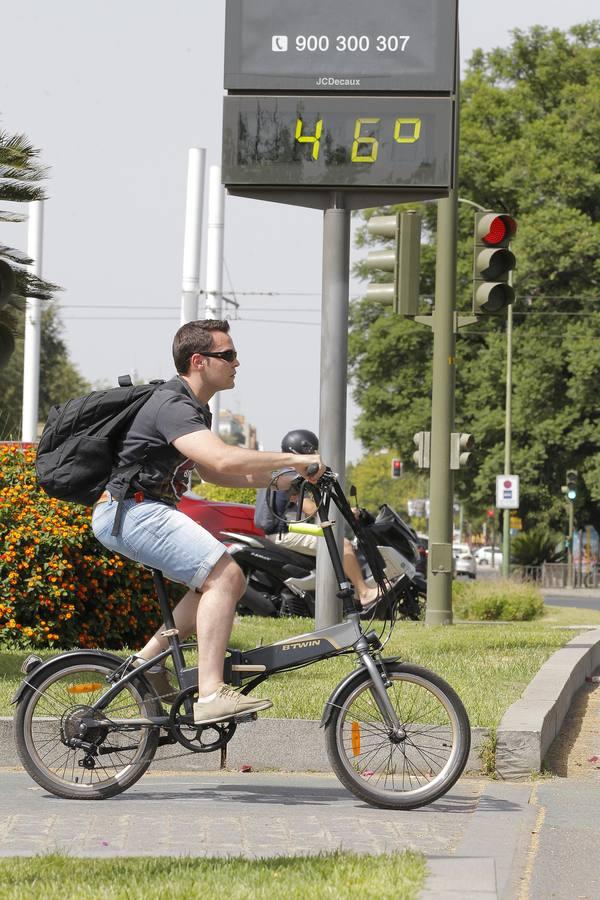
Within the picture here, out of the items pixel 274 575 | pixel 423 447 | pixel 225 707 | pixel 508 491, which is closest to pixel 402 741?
pixel 225 707

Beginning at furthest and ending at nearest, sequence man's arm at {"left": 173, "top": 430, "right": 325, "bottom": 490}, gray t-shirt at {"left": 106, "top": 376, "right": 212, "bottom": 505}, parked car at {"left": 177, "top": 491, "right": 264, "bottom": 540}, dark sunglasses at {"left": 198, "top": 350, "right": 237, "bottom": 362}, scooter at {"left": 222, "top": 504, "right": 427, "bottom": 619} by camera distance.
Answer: parked car at {"left": 177, "top": 491, "right": 264, "bottom": 540}, scooter at {"left": 222, "top": 504, "right": 427, "bottom": 619}, dark sunglasses at {"left": 198, "top": 350, "right": 237, "bottom": 362}, gray t-shirt at {"left": 106, "top": 376, "right": 212, "bottom": 505}, man's arm at {"left": 173, "top": 430, "right": 325, "bottom": 490}

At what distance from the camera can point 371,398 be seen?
44.4 m

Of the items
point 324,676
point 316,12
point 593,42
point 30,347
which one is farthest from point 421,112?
point 593,42

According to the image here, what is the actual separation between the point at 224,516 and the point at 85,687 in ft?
28.9

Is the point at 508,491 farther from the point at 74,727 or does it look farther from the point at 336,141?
the point at 74,727

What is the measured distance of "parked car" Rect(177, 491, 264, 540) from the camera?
1474 centimetres

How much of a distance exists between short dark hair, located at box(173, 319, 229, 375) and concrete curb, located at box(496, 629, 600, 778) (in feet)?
6.87

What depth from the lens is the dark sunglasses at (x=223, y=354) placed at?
6102 mm

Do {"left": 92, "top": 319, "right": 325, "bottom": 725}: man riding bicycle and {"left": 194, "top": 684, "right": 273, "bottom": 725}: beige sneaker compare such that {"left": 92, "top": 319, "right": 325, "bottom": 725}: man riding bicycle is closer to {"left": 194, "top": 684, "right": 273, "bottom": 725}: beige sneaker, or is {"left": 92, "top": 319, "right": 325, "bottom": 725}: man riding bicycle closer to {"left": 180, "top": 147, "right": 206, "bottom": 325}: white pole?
{"left": 194, "top": 684, "right": 273, "bottom": 725}: beige sneaker

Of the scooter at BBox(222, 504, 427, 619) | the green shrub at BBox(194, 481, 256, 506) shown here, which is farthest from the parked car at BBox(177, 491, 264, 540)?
the green shrub at BBox(194, 481, 256, 506)

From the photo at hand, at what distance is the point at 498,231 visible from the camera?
1288 centimetres

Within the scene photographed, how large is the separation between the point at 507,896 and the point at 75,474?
247 cm

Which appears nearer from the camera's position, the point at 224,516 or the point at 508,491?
the point at 224,516

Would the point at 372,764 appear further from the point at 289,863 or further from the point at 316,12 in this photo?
the point at 316,12
